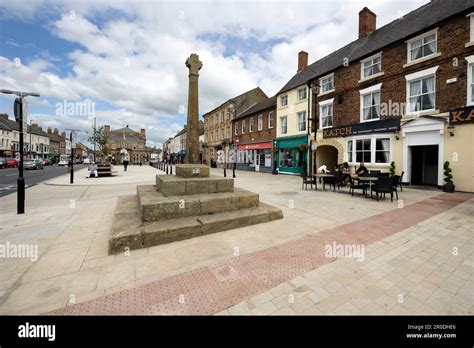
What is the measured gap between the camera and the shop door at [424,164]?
12555 millimetres

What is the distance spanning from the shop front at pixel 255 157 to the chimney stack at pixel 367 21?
485 inches

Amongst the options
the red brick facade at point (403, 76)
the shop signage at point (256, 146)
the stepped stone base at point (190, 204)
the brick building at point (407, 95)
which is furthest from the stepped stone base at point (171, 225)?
the shop signage at point (256, 146)

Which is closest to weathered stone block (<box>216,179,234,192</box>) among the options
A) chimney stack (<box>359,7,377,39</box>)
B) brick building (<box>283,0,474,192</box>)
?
brick building (<box>283,0,474,192</box>)

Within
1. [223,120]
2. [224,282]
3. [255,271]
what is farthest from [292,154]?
[224,282]

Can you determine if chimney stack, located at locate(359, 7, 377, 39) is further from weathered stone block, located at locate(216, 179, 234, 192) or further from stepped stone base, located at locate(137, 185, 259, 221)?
stepped stone base, located at locate(137, 185, 259, 221)

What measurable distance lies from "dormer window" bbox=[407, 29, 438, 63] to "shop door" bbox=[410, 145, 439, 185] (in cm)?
515

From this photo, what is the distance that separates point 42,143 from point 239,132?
6552 centimetres

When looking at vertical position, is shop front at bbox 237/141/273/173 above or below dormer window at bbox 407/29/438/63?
below

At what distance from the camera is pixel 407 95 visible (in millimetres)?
11641

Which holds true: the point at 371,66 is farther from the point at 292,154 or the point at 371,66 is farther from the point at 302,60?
the point at 302,60

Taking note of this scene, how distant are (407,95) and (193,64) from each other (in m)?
12.2

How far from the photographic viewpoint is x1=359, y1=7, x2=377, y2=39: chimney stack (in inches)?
630
